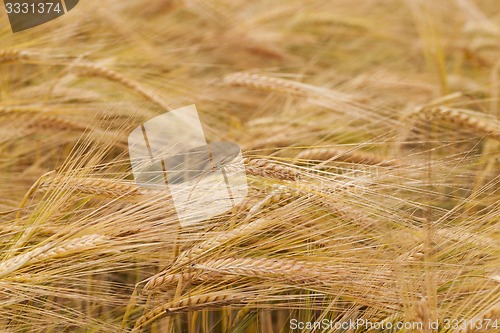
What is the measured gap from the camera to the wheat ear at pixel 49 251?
2.44 feet

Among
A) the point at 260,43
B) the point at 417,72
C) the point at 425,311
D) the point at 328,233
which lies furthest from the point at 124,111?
the point at 417,72

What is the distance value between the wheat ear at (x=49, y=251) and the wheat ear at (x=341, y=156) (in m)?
0.34

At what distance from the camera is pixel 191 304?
743 millimetres

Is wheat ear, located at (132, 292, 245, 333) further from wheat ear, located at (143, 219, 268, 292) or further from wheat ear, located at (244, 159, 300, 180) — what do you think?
wheat ear, located at (244, 159, 300, 180)

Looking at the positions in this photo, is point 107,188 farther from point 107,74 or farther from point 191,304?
point 107,74

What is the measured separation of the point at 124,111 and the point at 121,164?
0.13 metres

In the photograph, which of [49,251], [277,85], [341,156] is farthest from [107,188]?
[277,85]

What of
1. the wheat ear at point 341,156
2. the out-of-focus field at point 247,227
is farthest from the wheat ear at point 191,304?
the wheat ear at point 341,156

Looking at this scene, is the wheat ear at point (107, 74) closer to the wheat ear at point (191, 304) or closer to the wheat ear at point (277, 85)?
the wheat ear at point (277, 85)

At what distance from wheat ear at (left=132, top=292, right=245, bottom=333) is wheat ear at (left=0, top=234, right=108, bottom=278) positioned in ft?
0.39

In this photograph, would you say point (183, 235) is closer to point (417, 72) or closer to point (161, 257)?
point (161, 257)

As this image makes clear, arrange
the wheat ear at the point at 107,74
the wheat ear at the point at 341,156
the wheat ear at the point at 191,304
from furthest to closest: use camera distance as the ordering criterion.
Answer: the wheat ear at the point at 107,74 < the wheat ear at the point at 341,156 < the wheat ear at the point at 191,304

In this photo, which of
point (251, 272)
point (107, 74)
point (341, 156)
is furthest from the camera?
point (107, 74)

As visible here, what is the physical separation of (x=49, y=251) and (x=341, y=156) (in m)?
0.44
